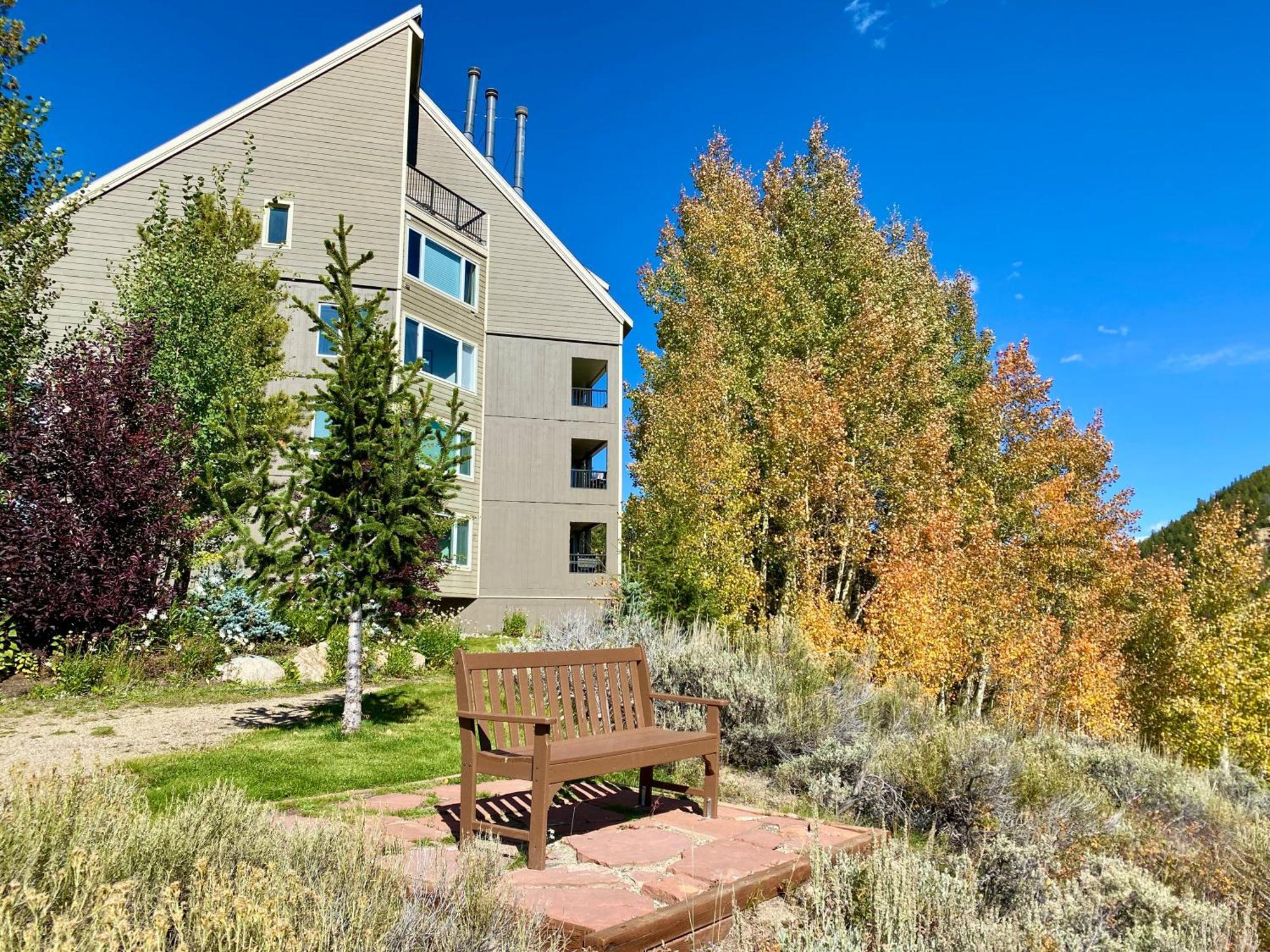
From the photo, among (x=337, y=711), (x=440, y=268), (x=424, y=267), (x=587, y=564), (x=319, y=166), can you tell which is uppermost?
(x=319, y=166)

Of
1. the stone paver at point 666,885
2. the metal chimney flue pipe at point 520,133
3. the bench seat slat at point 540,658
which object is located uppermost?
the metal chimney flue pipe at point 520,133

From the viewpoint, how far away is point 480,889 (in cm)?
321

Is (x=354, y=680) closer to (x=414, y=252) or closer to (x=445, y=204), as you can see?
(x=414, y=252)

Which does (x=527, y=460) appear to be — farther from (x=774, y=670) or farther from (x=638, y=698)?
(x=638, y=698)

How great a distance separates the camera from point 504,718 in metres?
4.62

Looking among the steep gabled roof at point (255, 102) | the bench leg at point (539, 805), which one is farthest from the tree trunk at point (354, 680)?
the steep gabled roof at point (255, 102)

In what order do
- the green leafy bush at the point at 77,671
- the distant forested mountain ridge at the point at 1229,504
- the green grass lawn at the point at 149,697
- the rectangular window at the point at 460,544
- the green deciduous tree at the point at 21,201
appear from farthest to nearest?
the distant forested mountain ridge at the point at 1229,504 < the rectangular window at the point at 460,544 < the green deciduous tree at the point at 21,201 < the green leafy bush at the point at 77,671 < the green grass lawn at the point at 149,697

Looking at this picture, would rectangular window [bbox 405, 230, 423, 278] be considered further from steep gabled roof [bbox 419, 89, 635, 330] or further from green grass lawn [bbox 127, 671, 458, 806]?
green grass lawn [bbox 127, 671, 458, 806]

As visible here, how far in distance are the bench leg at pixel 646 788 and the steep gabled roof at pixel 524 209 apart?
69.7ft

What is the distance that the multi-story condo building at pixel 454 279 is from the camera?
20.6m

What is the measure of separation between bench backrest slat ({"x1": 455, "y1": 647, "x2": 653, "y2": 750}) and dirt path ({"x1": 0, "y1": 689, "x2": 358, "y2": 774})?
13.4ft

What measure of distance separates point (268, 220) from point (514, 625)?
40.8 ft

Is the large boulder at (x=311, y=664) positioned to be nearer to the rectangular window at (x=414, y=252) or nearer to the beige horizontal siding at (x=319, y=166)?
the beige horizontal siding at (x=319, y=166)

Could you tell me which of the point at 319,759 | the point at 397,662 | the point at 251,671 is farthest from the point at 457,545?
the point at 319,759
